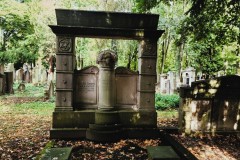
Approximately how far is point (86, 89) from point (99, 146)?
1.94 meters

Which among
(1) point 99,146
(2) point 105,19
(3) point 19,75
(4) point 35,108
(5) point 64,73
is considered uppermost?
(2) point 105,19

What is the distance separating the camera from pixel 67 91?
7289 mm

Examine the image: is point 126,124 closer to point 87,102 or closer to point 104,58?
point 87,102

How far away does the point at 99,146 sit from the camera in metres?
6.59

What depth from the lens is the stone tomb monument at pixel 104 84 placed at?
711 centimetres

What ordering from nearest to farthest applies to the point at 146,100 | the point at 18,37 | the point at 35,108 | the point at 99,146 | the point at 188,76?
1. the point at 99,146
2. the point at 146,100
3. the point at 35,108
4. the point at 188,76
5. the point at 18,37

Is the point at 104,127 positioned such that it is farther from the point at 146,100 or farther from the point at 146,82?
the point at 146,82

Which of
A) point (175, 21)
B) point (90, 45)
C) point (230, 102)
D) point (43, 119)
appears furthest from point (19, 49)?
point (230, 102)

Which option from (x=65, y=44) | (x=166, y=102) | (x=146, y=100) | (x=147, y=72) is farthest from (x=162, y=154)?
(x=166, y=102)

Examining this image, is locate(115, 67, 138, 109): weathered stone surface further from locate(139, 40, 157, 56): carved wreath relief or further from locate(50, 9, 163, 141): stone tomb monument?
locate(139, 40, 157, 56): carved wreath relief

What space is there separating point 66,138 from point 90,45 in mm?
14073

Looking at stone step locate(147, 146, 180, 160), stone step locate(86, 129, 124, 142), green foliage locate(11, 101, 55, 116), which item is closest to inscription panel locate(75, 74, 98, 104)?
stone step locate(86, 129, 124, 142)

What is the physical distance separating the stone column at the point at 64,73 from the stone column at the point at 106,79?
0.90 meters

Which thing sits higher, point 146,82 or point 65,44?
point 65,44
